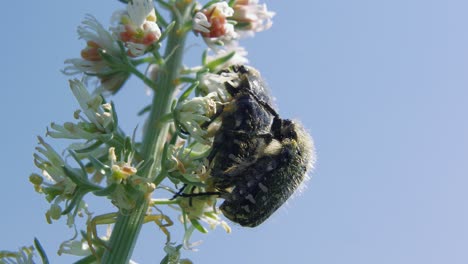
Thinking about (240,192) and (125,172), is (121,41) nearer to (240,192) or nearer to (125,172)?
(125,172)

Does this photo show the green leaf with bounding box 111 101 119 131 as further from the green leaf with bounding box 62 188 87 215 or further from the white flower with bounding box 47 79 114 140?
the green leaf with bounding box 62 188 87 215

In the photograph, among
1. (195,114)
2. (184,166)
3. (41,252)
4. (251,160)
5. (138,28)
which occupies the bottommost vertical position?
(41,252)

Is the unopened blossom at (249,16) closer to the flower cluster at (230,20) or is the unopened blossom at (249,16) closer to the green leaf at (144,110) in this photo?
the flower cluster at (230,20)

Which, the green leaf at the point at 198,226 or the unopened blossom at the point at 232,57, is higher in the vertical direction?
the unopened blossom at the point at 232,57

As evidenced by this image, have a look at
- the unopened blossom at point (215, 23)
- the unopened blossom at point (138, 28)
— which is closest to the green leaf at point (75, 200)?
the unopened blossom at point (138, 28)

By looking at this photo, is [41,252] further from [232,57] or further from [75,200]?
[232,57]

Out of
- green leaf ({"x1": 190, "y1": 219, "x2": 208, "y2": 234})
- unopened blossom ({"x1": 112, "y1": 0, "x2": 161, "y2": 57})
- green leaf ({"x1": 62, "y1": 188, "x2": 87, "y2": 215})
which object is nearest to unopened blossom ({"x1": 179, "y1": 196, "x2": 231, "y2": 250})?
green leaf ({"x1": 190, "y1": 219, "x2": 208, "y2": 234})

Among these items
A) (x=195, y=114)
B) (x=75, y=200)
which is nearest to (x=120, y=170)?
(x=75, y=200)
